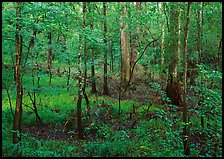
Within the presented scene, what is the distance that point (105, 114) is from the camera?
10.9 metres

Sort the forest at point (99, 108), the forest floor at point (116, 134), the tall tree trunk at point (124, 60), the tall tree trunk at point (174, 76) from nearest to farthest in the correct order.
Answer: the forest at point (99, 108) < the forest floor at point (116, 134) < the tall tree trunk at point (174, 76) < the tall tree trunk at point (124, 60)

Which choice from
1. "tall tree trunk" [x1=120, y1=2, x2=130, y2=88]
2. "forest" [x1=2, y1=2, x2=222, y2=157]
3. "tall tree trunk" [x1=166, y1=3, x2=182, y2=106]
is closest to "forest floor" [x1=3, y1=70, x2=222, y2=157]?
"forest" [x1=2, y1=2, x2=222, y2=157]

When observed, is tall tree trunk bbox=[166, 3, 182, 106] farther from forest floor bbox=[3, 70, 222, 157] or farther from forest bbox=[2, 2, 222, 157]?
forest floor bbox=[3, 70, 222, 157]

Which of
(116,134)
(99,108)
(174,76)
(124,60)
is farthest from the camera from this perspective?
(124,60)

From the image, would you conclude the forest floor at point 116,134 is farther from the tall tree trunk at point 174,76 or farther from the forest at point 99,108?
the tall tree trunk at point 174,76

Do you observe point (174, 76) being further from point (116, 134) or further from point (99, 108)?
point (116, 134)

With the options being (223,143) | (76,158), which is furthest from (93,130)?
(223,143)

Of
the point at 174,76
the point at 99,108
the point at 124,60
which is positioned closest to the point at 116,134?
the point at 99,108

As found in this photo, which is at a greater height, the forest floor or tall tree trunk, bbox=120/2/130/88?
tall tree trunk, bbox=120/2/130/88

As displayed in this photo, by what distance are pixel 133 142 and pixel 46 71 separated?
15617 mm

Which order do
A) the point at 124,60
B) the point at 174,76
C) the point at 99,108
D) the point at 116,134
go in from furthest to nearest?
1. the point at 124,60
2. the point at 174,76
3. the point at 99,108
4. the point at 116,134

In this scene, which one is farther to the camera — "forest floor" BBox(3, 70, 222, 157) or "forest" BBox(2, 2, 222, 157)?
"forest floor" BBox(3, 70, 222, 157)

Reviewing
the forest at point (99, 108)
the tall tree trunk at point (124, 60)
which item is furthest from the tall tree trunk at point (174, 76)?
the tall tree trunk at point (124, 60)

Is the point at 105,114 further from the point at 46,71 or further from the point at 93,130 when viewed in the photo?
the point at 46,71
